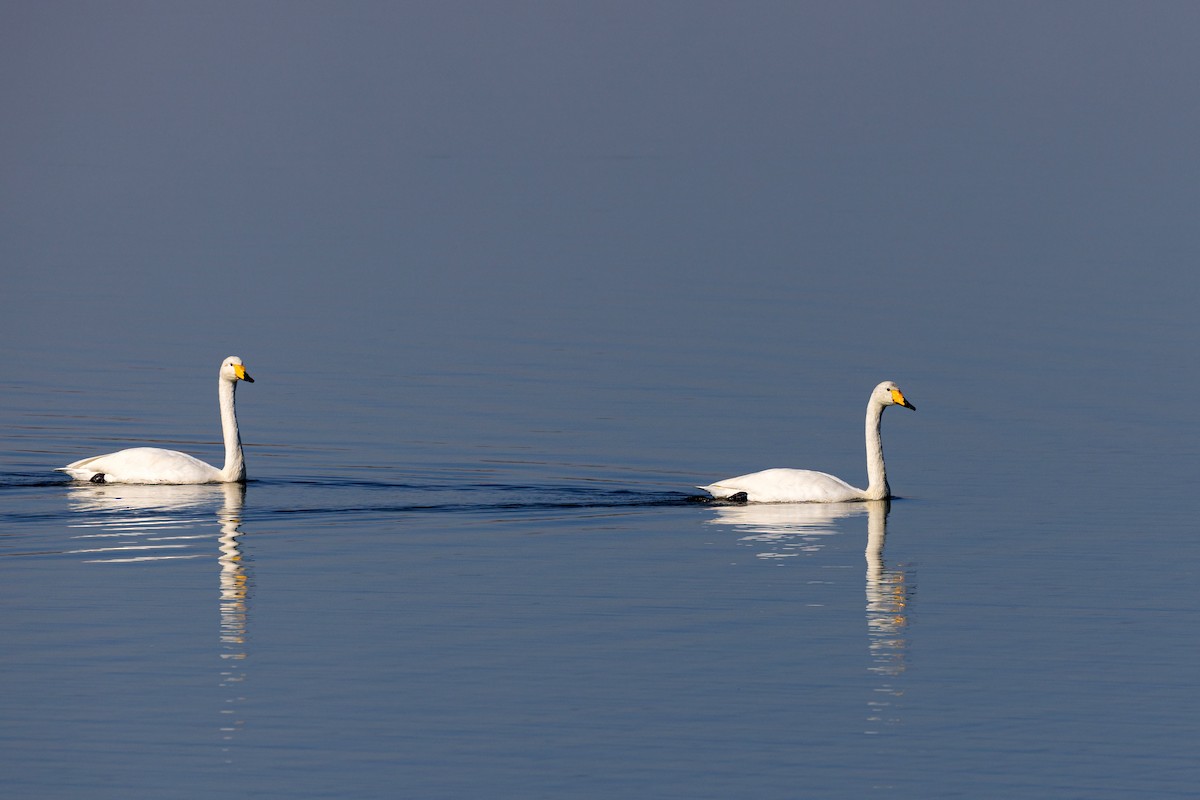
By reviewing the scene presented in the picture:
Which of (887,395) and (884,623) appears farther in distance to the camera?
(887,395)

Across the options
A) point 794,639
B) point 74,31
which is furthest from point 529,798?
point 74,31

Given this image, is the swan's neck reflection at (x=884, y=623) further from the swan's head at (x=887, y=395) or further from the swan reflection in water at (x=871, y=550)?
the swan's head at (x=887, y=395)

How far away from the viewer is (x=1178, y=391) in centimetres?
3547

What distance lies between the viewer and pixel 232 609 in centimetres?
1944

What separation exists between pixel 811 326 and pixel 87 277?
17076mm

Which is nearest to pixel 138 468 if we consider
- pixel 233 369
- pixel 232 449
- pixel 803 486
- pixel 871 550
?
pixel 232 449

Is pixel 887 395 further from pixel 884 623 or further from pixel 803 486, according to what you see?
pixel 884 623

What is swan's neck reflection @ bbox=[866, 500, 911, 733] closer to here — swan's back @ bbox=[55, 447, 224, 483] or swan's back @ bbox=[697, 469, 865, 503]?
swan's back @ bbox=[697, 469, 865, 503]

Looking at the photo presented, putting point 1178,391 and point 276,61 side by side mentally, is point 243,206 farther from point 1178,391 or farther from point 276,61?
point 276,61

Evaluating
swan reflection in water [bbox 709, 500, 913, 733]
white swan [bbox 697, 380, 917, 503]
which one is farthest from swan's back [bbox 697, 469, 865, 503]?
swan reflection in water [bbox 709, 500, 913, 733]

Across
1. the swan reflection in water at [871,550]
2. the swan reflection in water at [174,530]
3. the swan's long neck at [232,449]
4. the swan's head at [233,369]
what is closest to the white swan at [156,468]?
the swan's long neck at [232,449]

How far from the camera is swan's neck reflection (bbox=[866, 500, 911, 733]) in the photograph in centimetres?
1703

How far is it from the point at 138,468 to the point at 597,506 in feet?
16.7

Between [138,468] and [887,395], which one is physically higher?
[887,395]
